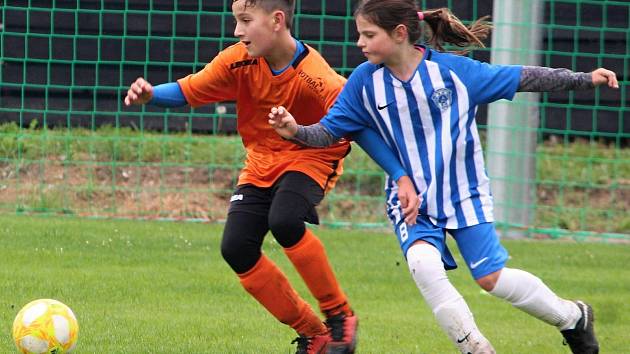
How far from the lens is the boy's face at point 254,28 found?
523 centimetres

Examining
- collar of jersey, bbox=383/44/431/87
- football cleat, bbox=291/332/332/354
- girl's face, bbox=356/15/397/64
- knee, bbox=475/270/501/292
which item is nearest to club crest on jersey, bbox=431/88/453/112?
collar of jersey, bbox=383/44/431/87

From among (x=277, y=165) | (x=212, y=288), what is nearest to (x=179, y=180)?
(x=212, y=288)

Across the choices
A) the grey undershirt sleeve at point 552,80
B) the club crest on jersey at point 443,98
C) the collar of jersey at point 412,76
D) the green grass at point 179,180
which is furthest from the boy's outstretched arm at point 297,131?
the green grass at point 179,180

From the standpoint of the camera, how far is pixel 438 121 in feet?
15.7

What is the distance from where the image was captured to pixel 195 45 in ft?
38.6

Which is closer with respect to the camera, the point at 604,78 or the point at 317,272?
the point at 604,78

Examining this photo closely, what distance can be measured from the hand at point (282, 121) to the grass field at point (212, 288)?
1.27 metres

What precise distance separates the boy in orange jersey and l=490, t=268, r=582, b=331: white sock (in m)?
0.79

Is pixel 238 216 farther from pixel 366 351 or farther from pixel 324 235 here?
pixel 324 235

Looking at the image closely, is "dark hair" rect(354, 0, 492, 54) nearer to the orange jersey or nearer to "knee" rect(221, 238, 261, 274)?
the orange jersey

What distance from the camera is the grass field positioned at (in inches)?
233

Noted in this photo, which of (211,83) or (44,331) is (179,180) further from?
(44,331)

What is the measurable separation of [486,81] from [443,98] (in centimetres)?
19

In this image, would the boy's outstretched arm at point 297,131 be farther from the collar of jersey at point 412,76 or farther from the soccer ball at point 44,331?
the soccer ball at point 44,331
